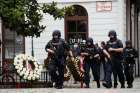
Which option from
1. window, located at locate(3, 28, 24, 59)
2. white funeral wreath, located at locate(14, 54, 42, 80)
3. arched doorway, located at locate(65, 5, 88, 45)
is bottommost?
white funeral wreath, located at locate(14, 54, 42, 80)

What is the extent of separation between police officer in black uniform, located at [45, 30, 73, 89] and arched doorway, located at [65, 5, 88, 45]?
26.0 feet

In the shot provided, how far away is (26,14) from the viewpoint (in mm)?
22578

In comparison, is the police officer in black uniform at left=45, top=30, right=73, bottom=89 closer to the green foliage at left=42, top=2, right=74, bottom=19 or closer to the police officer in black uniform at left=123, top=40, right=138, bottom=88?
the green foliage at left=42, top=2, right=74, bottom=19

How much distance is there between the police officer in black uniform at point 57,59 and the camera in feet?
69.8

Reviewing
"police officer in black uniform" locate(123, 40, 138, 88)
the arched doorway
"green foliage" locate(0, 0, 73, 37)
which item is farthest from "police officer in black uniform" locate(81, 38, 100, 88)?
the arched doorway

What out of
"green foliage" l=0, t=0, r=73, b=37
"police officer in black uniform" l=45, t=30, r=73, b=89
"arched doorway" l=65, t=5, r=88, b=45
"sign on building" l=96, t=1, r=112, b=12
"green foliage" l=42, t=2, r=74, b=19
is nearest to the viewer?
"police officer in black uniform" l=45, t=30, r=73, b=89

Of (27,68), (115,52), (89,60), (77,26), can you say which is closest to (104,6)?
(77,26)

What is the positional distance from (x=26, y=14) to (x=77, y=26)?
731cm

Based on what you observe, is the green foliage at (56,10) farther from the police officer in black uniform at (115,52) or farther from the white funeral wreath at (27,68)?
the police officer in black uniform at (115,52)

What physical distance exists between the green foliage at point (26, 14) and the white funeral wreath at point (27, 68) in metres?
1.15

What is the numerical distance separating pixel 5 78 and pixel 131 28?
33.4ft

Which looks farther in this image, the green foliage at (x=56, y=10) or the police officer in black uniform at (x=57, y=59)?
the green foliage at (x=56, y=10)

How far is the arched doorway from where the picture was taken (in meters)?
29.4

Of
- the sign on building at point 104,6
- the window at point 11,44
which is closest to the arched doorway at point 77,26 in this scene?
the sign on building at point 104,6
